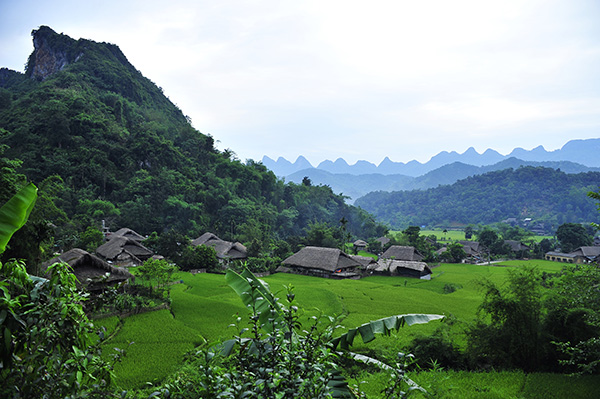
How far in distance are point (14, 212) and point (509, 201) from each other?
367ft

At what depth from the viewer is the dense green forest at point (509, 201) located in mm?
84125

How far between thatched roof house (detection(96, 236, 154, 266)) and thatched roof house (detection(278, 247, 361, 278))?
445 inches

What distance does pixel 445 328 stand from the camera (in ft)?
30.4

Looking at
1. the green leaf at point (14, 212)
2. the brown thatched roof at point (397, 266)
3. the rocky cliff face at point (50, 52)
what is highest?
the rocky cliff face at point (50, 52)

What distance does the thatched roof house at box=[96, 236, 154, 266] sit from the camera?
75.6 feet

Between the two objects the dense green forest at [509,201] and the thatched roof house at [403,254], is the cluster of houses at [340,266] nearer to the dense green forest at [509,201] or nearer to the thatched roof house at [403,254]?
the thatched roof house at [403,254]

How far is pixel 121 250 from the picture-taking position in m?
23.1

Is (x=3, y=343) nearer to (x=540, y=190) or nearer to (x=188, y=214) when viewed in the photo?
(x=188, y=214)

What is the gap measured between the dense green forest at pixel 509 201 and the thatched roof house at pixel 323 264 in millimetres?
71933

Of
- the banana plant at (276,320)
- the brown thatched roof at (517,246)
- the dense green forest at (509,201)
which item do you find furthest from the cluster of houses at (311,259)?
the dense green forest at (509,201)

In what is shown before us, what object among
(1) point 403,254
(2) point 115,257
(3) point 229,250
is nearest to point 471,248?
(1) point 403,254

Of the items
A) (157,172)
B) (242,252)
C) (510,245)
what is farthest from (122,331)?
(510,245)

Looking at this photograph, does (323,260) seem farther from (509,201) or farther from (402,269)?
(509,201)

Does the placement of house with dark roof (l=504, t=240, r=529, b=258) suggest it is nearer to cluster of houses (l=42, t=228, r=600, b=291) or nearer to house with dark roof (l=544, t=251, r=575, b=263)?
house with dark roof (l=544, t=251, r=575, b=263)
